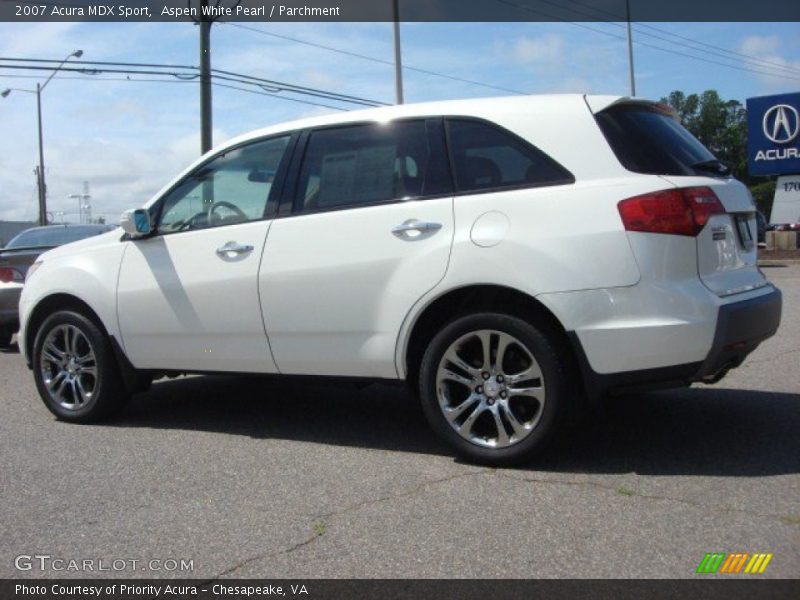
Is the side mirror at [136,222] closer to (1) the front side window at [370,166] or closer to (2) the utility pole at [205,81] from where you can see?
(1) the front side window at [370,166]

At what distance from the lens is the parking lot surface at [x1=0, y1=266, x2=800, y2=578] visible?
3369 mm

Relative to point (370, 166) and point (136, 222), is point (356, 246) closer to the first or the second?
point (370, 166)

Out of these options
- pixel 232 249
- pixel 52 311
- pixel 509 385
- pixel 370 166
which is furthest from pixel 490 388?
pixel 52 311

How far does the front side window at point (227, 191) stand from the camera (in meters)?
5.24

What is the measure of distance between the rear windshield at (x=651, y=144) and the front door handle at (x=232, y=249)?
85.6 inches

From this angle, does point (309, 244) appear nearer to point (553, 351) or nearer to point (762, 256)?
point (553, 351)

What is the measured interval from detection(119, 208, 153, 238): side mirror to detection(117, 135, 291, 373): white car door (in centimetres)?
8

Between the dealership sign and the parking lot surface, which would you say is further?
the dealership sign

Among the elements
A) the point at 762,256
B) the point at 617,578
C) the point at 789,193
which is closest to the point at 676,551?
the point at 617,578

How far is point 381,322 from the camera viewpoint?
464cm

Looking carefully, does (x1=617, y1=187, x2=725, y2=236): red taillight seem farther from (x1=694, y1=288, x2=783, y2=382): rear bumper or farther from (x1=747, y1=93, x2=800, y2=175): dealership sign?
(x1=747, y1=93, x2=800, y2=175): dealership sign

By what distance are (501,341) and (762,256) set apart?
2466 cm

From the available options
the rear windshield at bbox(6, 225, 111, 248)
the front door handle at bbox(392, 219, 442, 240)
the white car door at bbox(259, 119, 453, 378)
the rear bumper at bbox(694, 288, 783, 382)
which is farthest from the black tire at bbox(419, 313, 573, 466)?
the rear windshield at bbox(6, 225, 111, 248)

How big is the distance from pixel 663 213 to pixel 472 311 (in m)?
1.09
